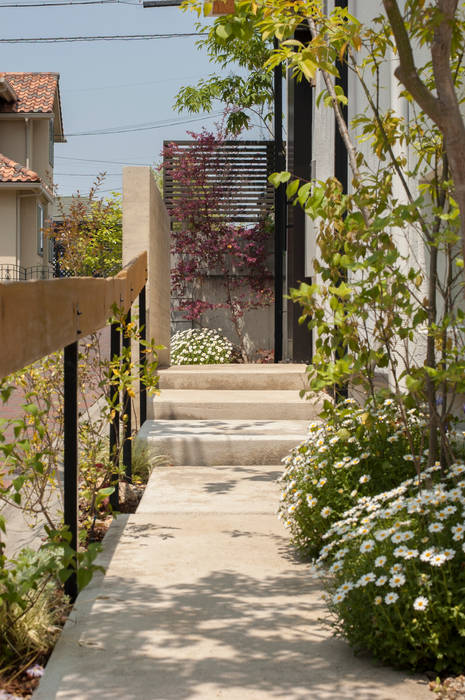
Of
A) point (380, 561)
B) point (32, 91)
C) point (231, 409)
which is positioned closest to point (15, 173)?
point (32, 91)

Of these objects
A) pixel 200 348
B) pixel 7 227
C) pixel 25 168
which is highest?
pixel 25 168

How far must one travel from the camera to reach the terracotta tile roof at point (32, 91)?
25.5m

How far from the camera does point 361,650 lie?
9.23ft

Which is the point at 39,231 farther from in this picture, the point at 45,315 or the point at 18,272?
the point at 45,315

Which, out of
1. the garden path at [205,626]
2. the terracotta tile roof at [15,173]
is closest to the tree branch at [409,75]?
the garden path at [205,626]

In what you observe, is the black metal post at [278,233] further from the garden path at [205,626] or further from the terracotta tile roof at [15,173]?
the terracotta tile roof at [15,173]

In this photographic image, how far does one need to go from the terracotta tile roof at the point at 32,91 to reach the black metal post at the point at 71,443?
78.1 feet

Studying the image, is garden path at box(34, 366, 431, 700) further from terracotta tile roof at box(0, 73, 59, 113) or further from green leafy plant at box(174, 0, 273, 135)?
terracotta tile roof at box(0, 73, 59, 113)

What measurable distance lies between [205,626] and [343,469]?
119cm

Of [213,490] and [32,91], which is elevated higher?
[32,91]

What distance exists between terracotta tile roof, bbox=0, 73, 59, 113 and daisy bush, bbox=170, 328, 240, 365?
1492 centimetres

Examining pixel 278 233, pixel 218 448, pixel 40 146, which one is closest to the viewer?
pixel 218 448

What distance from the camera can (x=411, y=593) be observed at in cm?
265

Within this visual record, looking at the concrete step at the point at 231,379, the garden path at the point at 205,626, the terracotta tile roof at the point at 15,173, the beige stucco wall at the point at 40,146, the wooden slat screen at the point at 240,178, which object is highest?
the beige stucco wall at the point at 40,146
